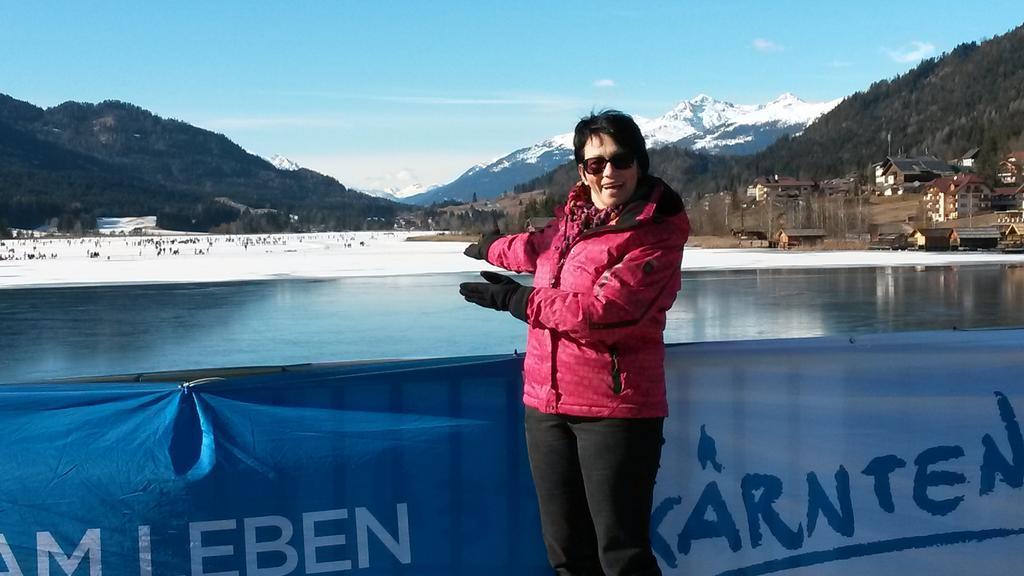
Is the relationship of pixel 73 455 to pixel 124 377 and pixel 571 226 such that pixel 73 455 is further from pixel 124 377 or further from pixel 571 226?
pixel 571 226

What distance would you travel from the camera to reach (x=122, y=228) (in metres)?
175

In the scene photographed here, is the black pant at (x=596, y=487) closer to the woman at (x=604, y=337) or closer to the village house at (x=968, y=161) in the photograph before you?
the woman at (x=604, y=337)

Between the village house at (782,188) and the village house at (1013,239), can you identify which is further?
the village house at (782,188)

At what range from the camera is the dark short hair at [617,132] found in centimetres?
230

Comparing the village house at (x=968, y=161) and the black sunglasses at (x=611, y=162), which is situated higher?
the village house at (x=968, y=161)

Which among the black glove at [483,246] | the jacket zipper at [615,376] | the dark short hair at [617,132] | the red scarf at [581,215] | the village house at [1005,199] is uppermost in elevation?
the village house at [1005,199]

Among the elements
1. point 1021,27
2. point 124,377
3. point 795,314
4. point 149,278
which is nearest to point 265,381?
point 124,377

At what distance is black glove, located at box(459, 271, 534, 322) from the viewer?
226 centimetres

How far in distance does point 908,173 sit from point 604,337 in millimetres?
125233

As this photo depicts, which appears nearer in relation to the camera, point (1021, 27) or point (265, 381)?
point (265, 381)

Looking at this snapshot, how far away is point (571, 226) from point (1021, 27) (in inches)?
7855

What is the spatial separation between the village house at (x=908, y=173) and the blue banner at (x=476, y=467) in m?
118

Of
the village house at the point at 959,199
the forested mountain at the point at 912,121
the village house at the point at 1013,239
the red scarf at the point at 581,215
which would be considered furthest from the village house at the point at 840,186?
the red scarf at the point at 581,215

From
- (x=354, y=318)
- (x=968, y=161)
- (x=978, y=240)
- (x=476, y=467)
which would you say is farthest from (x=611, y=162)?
(x=968, y=161)
